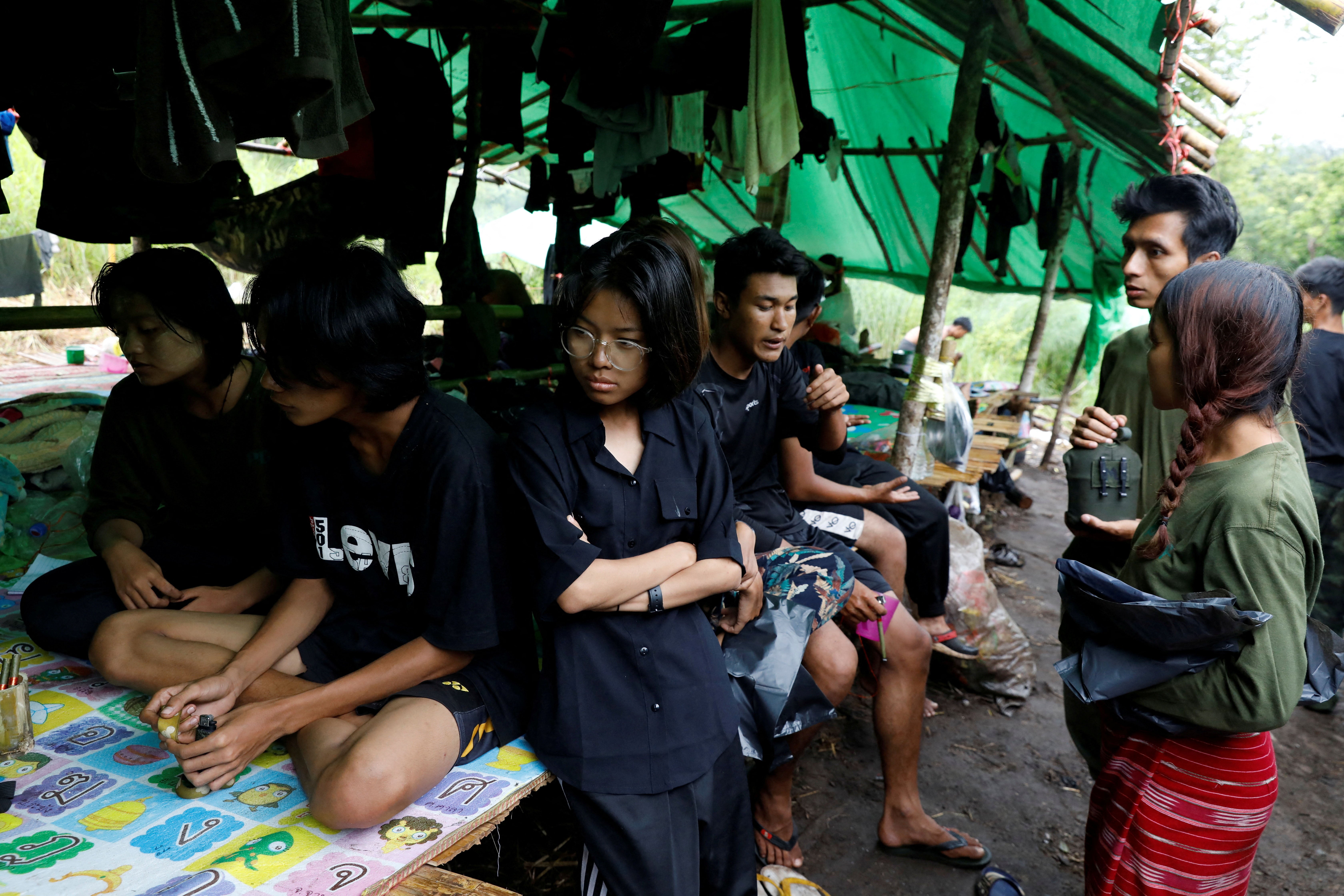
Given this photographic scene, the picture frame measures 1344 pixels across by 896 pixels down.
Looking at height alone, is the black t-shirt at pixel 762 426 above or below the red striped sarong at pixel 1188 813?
above

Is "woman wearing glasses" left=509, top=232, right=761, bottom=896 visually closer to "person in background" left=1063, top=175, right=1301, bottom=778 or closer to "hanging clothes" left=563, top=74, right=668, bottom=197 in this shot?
"person in background" left=1063, top=175, right=1301, bottom=778

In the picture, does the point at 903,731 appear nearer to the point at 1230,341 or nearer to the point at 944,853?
the point at 944,853

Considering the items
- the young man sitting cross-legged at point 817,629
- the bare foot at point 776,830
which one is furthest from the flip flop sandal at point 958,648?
the bare foot at point 776,830

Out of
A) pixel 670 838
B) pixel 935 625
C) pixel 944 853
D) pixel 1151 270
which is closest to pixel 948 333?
pixel 935 625

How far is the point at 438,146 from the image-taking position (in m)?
3.93

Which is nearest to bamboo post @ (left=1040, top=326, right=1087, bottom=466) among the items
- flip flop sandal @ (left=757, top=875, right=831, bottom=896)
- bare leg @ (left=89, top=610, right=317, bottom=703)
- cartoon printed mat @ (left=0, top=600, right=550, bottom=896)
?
flip flop sandal @ (left=757, top=875, right=831, bottom=896)

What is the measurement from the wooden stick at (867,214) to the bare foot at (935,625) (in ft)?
16.3

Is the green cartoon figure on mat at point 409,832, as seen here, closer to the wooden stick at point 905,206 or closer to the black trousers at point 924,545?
the black trousers at point 924,545

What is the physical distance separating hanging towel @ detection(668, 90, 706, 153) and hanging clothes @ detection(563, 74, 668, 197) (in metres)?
0.41

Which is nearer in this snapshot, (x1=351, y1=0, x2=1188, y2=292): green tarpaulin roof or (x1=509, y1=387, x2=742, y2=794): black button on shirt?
(x1=509, y1=387, x2=742, y2=794): black button on shirt

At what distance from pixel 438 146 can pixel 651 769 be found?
11.2 feet

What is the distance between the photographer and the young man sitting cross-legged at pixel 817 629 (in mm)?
2494

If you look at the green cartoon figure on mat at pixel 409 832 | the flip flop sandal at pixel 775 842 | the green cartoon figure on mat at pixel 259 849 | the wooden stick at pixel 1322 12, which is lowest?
the flip flop sandal at pixel 775 842

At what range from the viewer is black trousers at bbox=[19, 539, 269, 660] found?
83.7 inches
